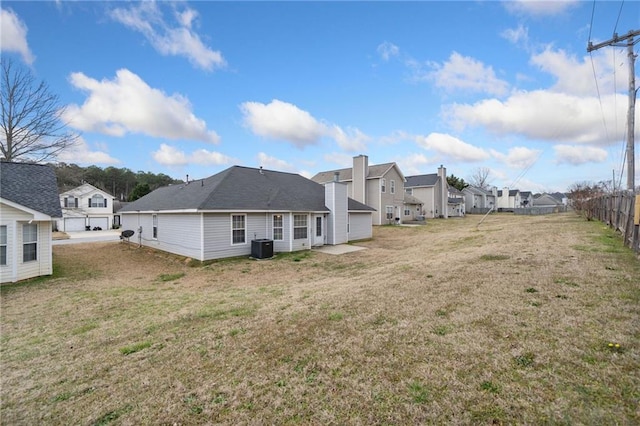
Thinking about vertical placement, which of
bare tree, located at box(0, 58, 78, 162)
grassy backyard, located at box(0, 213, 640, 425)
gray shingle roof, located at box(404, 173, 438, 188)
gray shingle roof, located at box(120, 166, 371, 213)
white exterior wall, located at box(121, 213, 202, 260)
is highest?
bare tree, located at box(0, 58, 78, 162)

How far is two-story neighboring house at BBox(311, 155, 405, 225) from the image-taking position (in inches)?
1235

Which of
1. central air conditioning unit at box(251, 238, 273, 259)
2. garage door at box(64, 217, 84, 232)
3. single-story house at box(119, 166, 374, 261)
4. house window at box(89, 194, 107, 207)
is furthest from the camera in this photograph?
house window at box(89, 194, 107, 207)

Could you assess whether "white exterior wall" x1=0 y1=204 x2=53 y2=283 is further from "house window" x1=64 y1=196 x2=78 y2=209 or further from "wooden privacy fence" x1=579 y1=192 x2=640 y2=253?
"house window" x1=64 y1=196 x2=78 y2=209

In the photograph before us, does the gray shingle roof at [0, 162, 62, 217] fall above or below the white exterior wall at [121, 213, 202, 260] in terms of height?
above

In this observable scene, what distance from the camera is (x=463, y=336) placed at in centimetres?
425

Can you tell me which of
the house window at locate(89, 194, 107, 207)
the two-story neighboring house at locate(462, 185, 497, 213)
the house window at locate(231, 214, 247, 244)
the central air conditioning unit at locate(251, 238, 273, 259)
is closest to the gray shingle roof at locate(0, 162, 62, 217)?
the house window at locate(231, 214, 247, 244)

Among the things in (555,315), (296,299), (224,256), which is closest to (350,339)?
(296,299)

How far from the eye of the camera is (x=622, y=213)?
11.7 meters

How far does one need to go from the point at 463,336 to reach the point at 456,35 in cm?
1440

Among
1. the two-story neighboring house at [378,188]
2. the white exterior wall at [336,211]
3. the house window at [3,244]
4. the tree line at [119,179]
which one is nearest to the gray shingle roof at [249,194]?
the white exterior wall at [336,211]

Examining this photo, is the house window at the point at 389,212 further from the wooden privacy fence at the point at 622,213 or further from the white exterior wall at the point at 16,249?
the white exterior wall at the point at 16,249

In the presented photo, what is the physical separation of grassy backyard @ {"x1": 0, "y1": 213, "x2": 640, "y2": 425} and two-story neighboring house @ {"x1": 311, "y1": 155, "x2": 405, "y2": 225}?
23.2 metres

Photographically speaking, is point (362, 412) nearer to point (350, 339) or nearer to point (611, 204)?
point (350, 339)

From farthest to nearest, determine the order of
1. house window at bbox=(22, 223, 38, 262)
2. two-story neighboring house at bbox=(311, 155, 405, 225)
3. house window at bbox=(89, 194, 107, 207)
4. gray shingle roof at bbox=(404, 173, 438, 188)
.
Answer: gray shingle roof at bbox=(404, 173, 438, 188) < house window at bbox=(89, 194, 107, 207) < two-story neighboring house at bbox=(311, 155, 405, 225) < house window at bbox=(22, 223, 38, 262)
